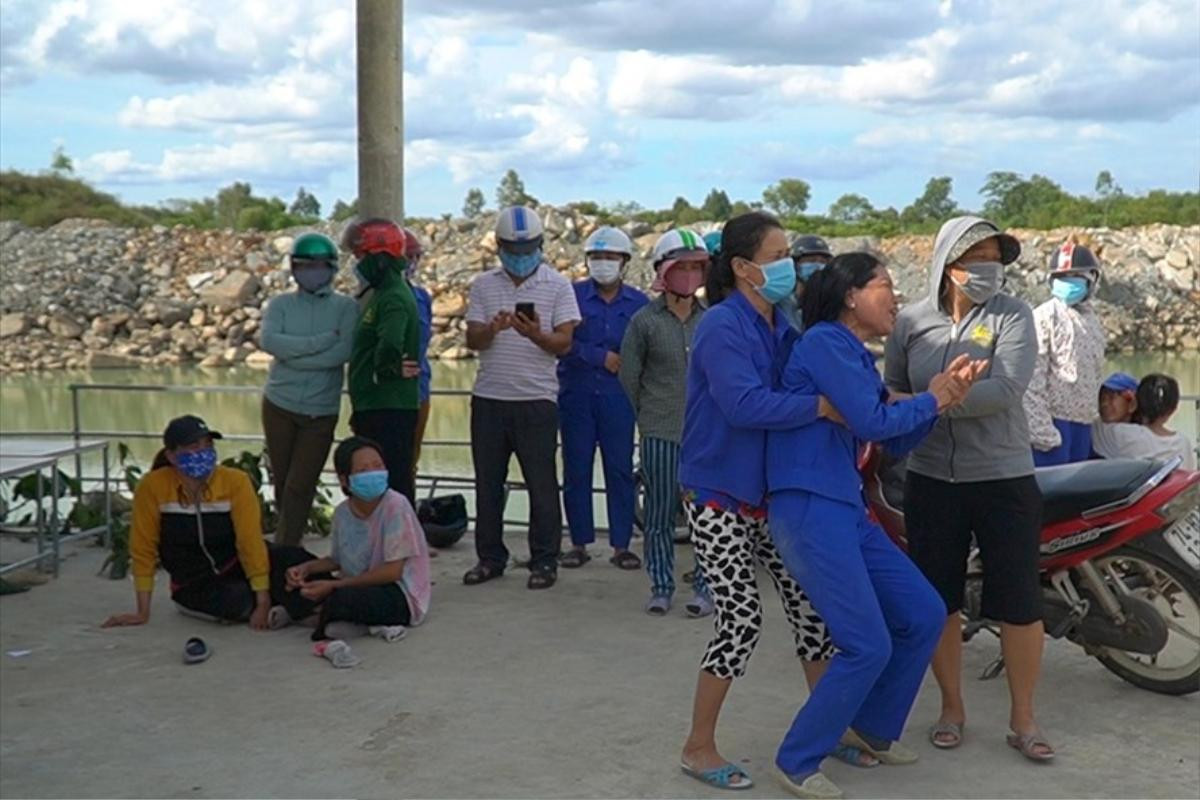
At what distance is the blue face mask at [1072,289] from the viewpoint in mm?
5672

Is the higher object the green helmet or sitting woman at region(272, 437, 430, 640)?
the green helmet

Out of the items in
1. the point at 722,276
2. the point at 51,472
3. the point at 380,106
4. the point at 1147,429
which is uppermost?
the point at 380,106

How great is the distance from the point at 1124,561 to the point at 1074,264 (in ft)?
4.62

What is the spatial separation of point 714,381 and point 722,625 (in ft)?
2.27

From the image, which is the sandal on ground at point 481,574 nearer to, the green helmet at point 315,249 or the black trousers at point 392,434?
the black trousers at point 392,434

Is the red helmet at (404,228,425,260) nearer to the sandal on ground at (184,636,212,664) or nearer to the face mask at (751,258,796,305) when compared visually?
the sandal on ground at (184,636,212,664)

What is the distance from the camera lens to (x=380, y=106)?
296 inches

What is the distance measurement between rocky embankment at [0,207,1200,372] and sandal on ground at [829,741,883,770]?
18.3 metres

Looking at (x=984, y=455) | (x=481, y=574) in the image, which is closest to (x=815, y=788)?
(x=984, y=455)

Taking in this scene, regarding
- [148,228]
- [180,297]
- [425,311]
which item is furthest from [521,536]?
[148,228]

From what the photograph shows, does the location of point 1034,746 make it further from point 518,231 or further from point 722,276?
point 518,231

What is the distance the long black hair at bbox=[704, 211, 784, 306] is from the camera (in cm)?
405

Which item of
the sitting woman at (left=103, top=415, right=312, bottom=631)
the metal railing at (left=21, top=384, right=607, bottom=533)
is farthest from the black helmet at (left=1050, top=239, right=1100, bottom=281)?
the sitting woman at (left=103, top=415, right=312, bottom=631)

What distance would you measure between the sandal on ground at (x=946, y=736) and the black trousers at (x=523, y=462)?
2.52 metres
